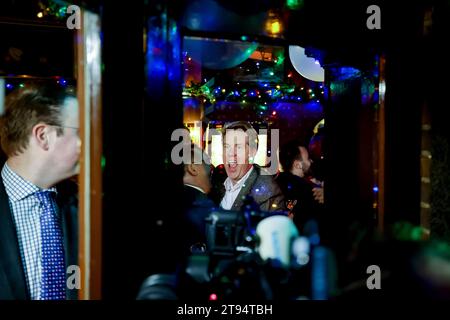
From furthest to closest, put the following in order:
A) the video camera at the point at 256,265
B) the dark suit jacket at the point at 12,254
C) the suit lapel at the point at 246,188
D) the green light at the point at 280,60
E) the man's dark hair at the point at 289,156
A: the green light at the point at 280,60 < the man's dark hair at the point at 289,156 < the suit lapel at the point at 246,188 < the dark suit jacket at the point at 12,254 < the video camera at the point at 256,265

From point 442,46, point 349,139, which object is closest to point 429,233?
point 349,139

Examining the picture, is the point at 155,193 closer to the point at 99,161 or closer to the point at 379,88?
the point at 99,161

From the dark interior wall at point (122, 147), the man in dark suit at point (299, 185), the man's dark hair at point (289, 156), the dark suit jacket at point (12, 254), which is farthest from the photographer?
the man's dark hair at point (289, 156)

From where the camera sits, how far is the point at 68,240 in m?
2.79

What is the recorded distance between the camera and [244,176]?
4.67m

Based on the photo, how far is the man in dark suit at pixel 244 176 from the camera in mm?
A: 4508

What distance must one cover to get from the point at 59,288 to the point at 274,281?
64.4 inches

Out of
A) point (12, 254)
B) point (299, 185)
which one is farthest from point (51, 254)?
point (299, 185)

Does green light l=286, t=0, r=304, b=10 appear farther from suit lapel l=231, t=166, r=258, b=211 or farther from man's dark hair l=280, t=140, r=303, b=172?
man's dark hair l=280, t=140, r=303, b=172

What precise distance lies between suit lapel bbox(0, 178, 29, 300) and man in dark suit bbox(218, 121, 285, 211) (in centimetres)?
247

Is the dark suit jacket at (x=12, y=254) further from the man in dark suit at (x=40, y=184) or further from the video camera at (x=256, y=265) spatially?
the video camera at (x=256, y=265)

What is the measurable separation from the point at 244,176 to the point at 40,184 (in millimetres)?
2531

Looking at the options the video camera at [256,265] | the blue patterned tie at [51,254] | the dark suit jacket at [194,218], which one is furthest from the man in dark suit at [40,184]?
the video camera at [256,265]

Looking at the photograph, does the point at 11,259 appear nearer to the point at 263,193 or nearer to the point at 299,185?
the point at 263,193
